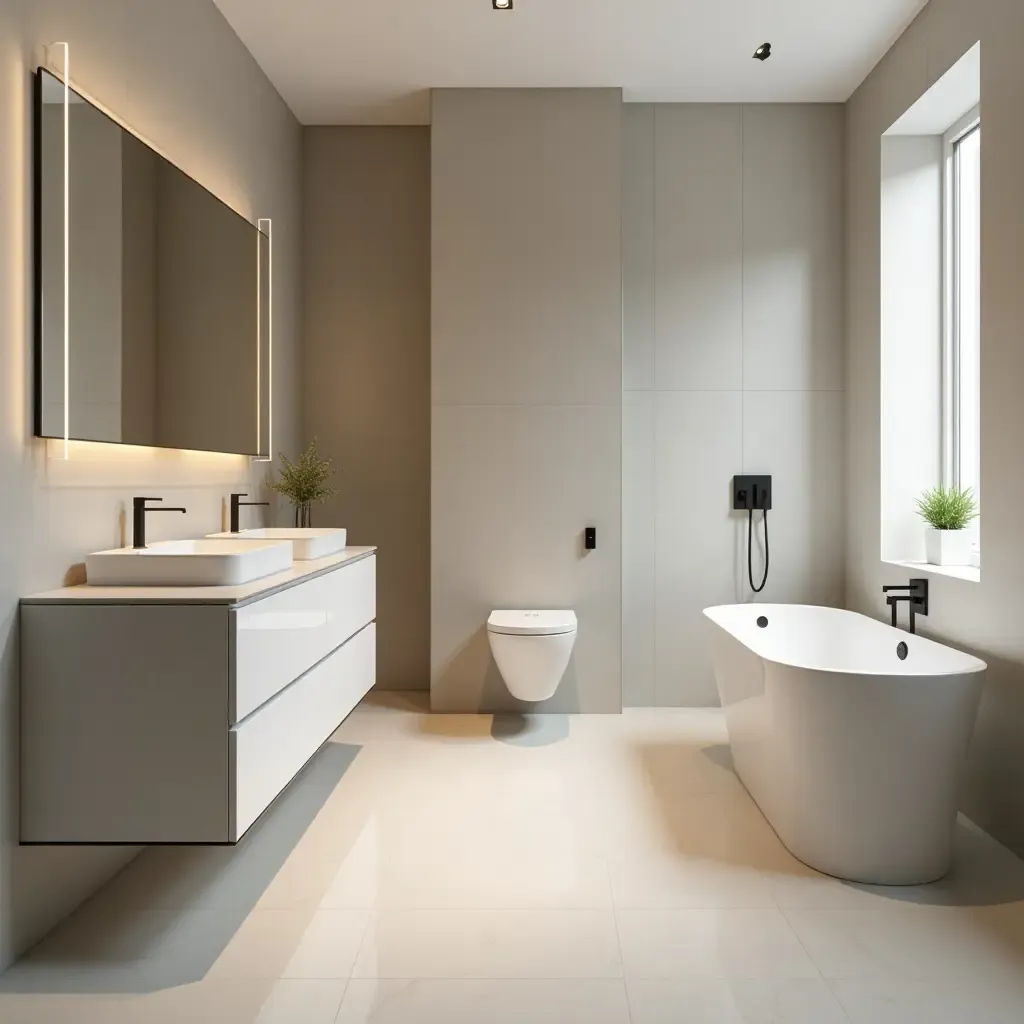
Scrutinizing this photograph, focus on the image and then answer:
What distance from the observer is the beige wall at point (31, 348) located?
1.91 metres

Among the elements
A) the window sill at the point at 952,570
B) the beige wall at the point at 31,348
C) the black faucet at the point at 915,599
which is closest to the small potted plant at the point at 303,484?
the beige wall at the point at 31,348

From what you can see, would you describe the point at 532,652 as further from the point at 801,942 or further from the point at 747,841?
the point at 801,942

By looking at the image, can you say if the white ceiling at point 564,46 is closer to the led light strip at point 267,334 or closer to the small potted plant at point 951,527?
the led light strip at point 267,334

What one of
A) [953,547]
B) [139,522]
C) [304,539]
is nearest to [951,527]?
[953,547]

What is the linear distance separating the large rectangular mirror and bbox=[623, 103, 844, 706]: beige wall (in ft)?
6.17

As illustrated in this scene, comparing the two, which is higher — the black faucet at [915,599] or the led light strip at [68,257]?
the led light strip at [68,257]

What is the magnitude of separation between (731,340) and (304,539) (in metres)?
2.33

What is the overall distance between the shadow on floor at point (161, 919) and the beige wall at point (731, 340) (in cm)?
220

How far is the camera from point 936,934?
2.04 m

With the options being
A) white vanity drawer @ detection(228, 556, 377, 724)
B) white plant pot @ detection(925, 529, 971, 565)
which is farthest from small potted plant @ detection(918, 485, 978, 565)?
white vanity drawer @ detection(228, 556, 377, 724)

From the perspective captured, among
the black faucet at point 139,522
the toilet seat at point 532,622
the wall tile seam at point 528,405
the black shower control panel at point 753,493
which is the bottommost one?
the toilet seat at point 532,622

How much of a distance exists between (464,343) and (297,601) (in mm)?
1894

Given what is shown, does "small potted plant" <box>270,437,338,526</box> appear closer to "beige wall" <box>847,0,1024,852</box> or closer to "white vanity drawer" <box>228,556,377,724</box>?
"white vanity drawer" <box>228,556,377,724</box>

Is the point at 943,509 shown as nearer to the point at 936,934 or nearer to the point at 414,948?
the point at 936,934
